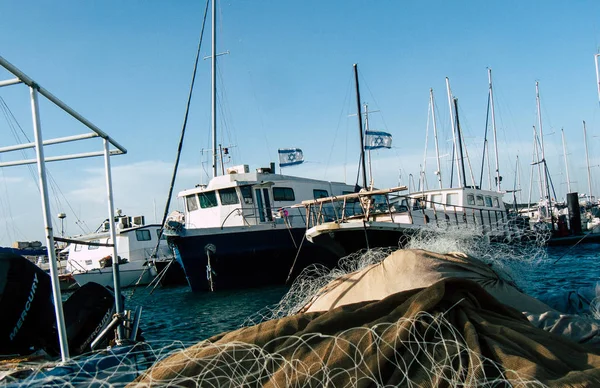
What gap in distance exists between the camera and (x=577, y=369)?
9.28 ft

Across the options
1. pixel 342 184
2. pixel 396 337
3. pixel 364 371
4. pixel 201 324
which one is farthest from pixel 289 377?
pixel 342 184

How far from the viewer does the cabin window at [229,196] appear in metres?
19.0

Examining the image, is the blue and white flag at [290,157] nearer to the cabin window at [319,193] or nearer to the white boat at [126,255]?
the cabin window at [319,193]

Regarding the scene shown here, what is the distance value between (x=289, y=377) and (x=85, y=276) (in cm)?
2437

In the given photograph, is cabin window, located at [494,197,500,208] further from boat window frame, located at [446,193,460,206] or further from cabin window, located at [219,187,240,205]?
cabin window, located at [219,187,240,205]

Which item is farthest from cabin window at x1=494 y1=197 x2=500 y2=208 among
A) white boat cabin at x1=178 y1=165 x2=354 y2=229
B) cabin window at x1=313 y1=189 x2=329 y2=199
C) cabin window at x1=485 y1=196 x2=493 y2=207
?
white boat cabin at x1=178 y1=165 x2=354 y2=229

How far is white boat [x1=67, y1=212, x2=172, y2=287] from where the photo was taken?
2594 centimetres

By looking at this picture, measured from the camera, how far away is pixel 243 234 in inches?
683

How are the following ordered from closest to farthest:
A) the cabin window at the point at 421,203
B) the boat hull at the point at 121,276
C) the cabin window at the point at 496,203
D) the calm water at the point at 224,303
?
1. the calm water at the point at 224,303
2. the cabin window at the point at 421,203
3. the cabin window at the point at 496,203
4. the boat hull at the point at 121,276

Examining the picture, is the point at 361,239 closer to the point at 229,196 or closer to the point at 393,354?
the point at 229,196

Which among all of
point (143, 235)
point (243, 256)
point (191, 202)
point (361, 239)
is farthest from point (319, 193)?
point (143, 235)

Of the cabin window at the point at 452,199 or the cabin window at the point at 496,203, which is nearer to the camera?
the cabin window at the point at 452,199

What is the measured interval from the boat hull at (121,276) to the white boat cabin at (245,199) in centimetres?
674

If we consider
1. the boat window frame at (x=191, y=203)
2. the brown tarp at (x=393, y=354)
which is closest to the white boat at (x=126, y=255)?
the boat window frame at (x=191, y=203)
